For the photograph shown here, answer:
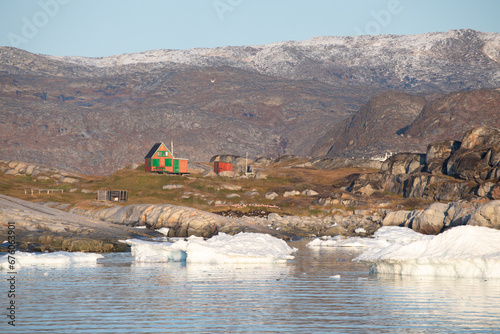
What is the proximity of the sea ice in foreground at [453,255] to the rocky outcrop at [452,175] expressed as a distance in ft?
194

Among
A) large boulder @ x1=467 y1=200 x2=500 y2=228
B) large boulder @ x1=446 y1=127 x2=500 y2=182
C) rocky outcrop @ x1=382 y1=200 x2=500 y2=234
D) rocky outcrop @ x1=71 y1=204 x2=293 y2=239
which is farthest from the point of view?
large boulder @ x1=446 y1=127 x2=500 y2=182

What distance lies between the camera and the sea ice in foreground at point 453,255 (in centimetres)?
2419

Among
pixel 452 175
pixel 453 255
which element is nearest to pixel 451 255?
pixel 453 255

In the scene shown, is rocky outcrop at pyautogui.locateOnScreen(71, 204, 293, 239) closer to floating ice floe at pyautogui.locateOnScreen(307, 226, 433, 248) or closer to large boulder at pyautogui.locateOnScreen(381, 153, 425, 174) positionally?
floating ice floe at pyautogui.locateOnScreen(307, 226, 433, 248)

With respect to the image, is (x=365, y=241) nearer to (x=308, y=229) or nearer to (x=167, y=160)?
(x=308, y=229)

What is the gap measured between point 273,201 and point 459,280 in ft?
237

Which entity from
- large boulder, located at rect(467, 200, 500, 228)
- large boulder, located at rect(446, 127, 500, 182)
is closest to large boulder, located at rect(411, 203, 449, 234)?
large boulder, located at rect(467, 200, 500, 228)

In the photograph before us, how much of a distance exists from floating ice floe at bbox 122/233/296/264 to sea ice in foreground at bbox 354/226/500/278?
8.53 m

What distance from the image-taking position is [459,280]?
24969 mm

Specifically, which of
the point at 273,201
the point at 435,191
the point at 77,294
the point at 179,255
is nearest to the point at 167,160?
the point at 273,201

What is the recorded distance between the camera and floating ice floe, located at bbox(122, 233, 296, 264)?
109ft

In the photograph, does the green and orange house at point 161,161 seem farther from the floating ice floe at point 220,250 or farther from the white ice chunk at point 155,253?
the white ice chunk at point 155,253

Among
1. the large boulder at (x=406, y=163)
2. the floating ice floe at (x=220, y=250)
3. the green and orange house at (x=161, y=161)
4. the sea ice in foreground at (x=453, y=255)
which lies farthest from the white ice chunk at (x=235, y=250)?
the green and orange house at (x=161, y=161)

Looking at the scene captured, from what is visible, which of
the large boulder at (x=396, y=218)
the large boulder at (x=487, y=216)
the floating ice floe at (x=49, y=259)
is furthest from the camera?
the large boulder at (x=396, y=218)
